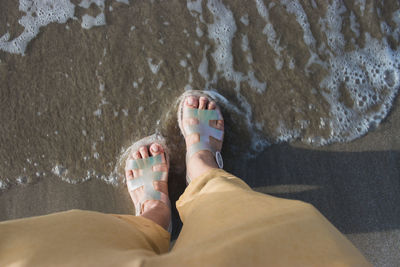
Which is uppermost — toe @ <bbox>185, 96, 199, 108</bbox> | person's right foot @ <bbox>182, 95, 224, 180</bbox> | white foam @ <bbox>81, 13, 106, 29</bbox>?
white foam @ <bbox>81, 13, 106, 29</bbox>

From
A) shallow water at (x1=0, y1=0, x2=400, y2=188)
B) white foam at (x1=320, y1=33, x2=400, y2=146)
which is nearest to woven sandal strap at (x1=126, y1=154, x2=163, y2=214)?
shallow water at (x1=0, y1=0, x2=400, y2=188)

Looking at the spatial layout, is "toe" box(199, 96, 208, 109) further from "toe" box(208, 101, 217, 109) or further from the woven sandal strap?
the woven sandal strap

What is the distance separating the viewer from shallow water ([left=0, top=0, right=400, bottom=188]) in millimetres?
1644

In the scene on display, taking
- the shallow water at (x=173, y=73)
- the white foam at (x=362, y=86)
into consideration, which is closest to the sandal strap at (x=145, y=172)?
the shallow water at (x=173, y=73)

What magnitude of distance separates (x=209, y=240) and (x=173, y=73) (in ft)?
3.50

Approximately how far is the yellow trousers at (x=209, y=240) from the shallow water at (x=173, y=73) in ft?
2.21

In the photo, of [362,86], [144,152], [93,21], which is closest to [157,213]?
[144,152]

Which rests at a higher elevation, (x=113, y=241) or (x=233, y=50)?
(x=233, y=50)

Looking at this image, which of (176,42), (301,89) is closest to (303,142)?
(301,89)

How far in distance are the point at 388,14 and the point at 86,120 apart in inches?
73.2

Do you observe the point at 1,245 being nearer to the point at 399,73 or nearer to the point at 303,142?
the point at 303,142

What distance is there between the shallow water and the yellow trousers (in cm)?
67

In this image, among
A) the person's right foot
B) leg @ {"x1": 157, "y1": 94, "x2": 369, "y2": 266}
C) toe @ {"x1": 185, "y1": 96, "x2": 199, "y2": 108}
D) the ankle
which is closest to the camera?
leg @ {"x1": 157, "y1": 94, "x2": 369, "y2": 266}

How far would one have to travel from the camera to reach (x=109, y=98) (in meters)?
1.67
